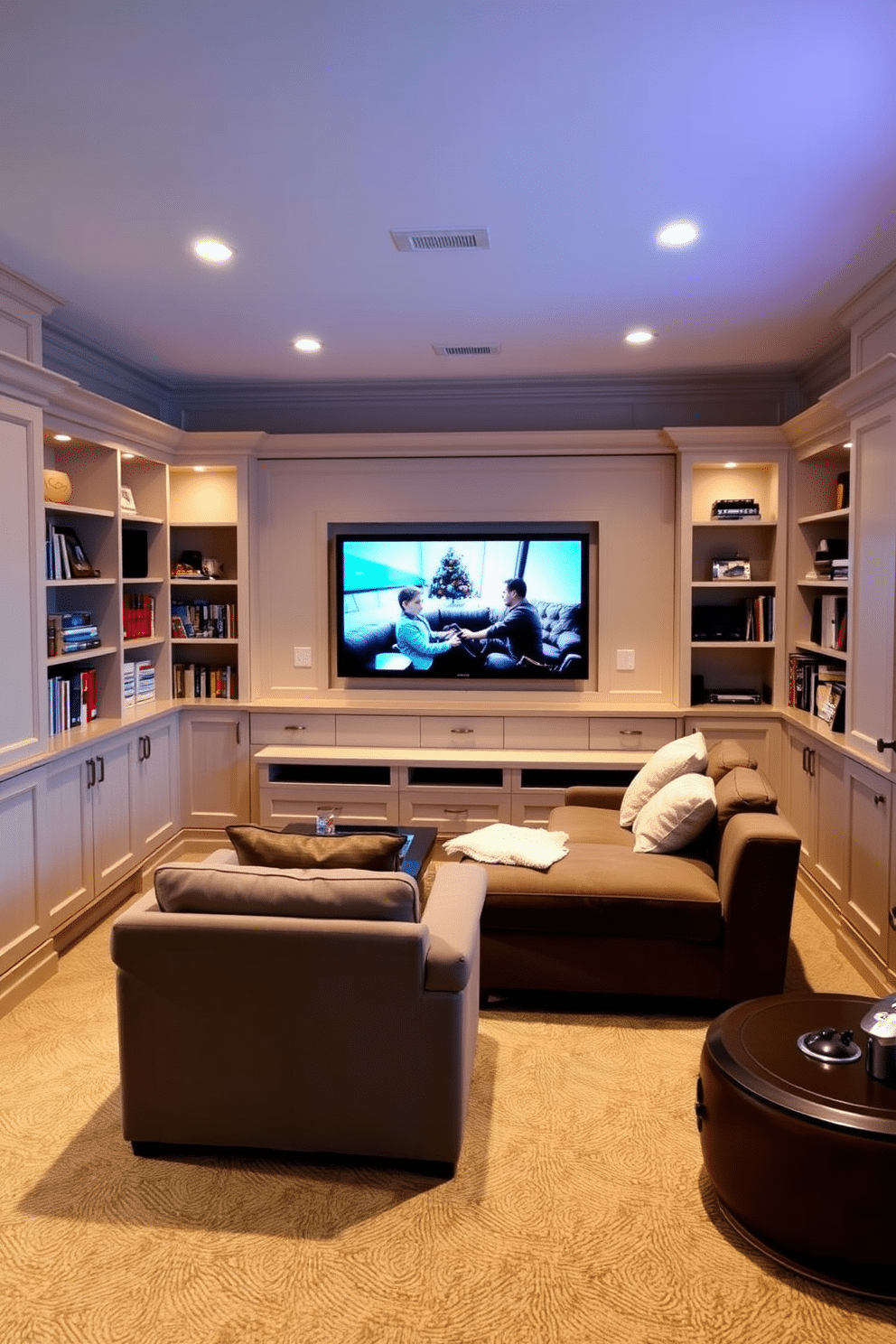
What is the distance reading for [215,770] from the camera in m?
5.59

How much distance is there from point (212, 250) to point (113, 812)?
2528 millimetres

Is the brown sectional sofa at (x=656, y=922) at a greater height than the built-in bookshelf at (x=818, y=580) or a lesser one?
lesser

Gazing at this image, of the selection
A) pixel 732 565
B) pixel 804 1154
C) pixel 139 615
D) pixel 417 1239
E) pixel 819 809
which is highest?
pixel 732 565

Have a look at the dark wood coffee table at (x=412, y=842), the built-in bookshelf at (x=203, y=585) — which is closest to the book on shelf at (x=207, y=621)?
the built-in bookshelf at (x=203, y=585)

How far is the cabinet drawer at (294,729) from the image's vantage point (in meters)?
5.58

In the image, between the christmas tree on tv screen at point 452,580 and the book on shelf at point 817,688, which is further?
the christmas tree on tv screen at point 452,580

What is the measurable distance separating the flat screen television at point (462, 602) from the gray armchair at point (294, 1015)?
324 cm

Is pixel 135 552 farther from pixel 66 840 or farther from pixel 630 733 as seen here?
pixel 630 733

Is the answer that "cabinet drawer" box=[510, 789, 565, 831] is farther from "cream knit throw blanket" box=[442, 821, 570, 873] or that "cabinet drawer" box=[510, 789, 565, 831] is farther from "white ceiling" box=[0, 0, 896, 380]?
"white ceiling" box=[0, 0, 896, 380]

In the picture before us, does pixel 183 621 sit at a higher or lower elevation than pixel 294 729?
higher

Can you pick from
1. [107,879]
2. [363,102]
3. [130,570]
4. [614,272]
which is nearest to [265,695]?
[130,570]

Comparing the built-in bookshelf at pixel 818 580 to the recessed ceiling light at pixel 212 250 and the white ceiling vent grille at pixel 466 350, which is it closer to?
the white ceiling vent grille at pixel 466 350

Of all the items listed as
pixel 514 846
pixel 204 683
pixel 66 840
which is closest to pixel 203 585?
pixel 204 683

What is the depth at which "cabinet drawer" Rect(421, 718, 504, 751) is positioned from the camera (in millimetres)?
5500
